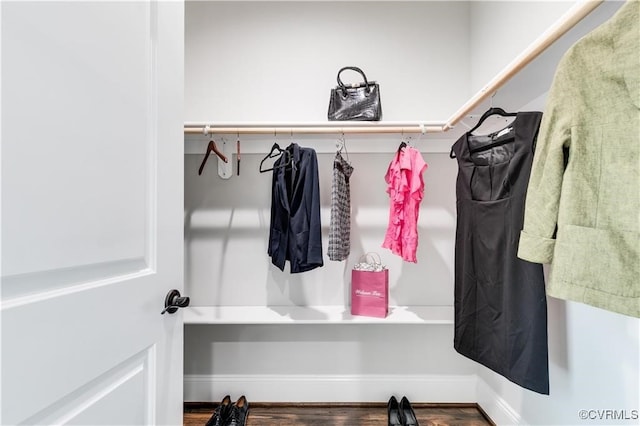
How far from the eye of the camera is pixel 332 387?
1.75m

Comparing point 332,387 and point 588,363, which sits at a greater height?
point 588,363

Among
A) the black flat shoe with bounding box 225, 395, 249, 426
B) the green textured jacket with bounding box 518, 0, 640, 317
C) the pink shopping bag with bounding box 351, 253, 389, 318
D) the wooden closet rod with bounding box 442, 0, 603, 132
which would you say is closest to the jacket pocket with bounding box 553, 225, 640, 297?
the green textured jacket with bounding box 518, 0, 640, 317

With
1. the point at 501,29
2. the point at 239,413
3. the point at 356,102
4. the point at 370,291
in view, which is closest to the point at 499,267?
the point at 370,291

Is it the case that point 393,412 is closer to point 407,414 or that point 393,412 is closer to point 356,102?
point 407,414

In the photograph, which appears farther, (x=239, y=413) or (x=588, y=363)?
(x=239, y=413)

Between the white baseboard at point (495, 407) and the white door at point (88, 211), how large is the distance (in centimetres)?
157

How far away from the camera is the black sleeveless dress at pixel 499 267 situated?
95cm

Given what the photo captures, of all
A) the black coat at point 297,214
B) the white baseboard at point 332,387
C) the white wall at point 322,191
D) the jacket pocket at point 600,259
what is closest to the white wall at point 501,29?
the white wall at point 322,191

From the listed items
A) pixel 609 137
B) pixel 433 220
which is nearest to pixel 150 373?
pixel 609 137

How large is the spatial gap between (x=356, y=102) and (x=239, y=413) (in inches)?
73.5

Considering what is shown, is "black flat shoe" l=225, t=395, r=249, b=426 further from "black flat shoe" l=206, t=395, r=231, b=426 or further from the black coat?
the black coat

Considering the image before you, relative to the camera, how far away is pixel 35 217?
475 mm

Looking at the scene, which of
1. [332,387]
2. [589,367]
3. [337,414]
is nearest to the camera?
[589,367]

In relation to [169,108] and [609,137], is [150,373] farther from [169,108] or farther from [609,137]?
[609,137]
